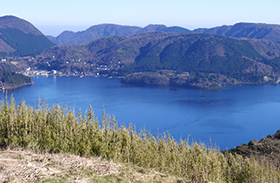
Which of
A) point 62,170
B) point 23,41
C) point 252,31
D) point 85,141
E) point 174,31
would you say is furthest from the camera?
point 174,31

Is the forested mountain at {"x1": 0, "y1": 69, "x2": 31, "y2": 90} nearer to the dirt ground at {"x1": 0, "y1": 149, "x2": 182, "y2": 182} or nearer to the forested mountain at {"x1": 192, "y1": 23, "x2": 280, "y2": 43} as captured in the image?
the dirt ground at {"x1": 0, "y1": 149, "x2": 182, "y2": 182}

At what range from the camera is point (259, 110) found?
37.2m

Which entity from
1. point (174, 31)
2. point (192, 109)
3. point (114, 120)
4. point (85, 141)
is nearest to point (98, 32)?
point (174, 31)

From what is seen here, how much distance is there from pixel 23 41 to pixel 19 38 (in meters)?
2.45

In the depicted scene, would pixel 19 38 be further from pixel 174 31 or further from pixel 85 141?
pixel 85 141

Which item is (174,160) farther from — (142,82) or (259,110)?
(142,82)

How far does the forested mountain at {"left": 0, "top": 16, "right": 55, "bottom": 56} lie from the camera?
11269cm

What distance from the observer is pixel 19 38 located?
123m

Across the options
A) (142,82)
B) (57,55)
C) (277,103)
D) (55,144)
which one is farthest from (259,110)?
(57,55)

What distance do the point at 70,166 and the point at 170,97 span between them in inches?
1623

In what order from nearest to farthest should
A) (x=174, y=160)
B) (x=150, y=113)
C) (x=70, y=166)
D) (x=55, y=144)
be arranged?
(x=70, y=166) → (x=55, y=144) → (x=174, y=160) → (x=150, y=113)

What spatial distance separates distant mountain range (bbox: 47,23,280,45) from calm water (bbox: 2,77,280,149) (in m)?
75.2

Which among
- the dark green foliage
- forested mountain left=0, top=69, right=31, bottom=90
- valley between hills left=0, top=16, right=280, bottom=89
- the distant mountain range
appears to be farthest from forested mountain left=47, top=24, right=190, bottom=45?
forested mountain left=0, top=69, right=31, bottom=90

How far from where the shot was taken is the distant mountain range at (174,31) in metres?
122
